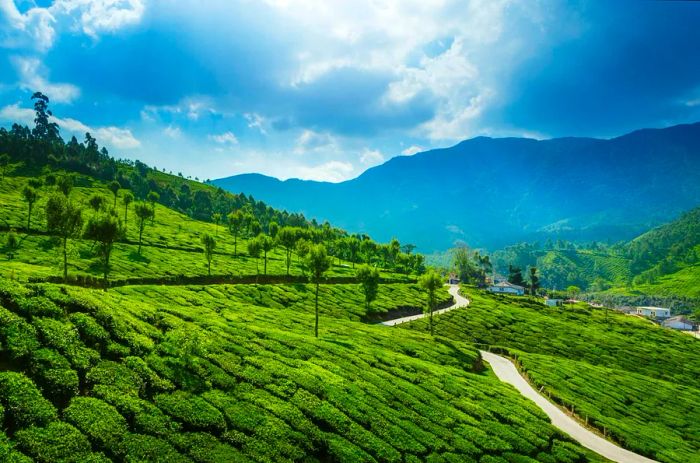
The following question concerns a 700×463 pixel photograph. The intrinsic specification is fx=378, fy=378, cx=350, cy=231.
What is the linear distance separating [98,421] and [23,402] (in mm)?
3389

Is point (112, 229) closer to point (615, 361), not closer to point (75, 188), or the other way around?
point (615, 361)

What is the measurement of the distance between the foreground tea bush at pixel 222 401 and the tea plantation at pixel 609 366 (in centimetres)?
1499

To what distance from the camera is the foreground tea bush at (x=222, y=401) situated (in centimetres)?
1894

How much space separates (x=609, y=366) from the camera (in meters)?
83.3

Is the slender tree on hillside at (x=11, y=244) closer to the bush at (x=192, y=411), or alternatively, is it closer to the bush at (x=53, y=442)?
the bush at (x=192, y=411)

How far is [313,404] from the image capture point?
27.1 meters

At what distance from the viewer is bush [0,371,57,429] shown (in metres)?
17.6

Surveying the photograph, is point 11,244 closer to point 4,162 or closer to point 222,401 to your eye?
point 222,401

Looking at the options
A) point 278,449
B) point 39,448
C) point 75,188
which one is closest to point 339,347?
point 278,449

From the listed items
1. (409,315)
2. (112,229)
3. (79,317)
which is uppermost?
(112,229)

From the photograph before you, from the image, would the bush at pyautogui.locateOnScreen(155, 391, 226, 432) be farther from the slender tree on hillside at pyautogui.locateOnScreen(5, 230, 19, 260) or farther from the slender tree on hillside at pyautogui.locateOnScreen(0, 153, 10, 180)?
the slender tree on hillside at pyautogui.locateOnScreen(0, 153, 10, 180)

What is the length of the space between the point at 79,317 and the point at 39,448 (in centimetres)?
946

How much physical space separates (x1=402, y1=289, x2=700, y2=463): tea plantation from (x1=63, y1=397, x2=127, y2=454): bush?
47272mm

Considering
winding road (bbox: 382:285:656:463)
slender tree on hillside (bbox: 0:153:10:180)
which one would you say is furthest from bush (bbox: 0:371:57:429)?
slender tree on hillside (bbox: 0:153:10:180)
